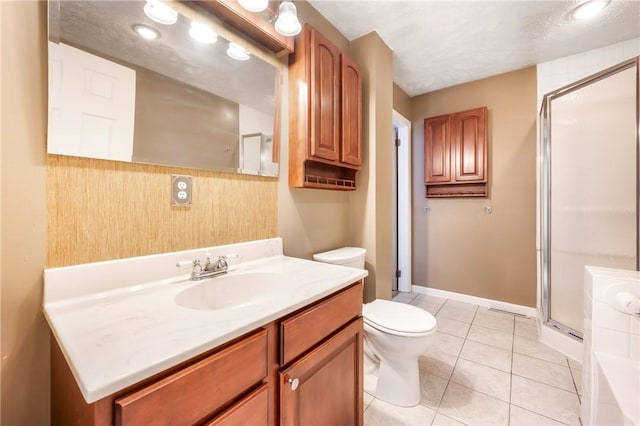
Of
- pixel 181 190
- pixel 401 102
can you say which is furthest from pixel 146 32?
pixel 401 102

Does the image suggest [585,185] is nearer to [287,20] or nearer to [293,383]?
[287,20]

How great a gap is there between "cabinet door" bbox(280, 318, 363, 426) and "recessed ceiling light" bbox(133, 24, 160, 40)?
1.29 meters

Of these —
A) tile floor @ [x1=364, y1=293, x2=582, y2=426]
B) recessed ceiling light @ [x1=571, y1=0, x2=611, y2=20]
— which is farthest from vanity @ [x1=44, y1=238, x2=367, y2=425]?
recessed ceiling light @ [x1=571, y1=0, x2=611, y2=20]

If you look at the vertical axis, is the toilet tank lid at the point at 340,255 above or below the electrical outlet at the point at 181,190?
below

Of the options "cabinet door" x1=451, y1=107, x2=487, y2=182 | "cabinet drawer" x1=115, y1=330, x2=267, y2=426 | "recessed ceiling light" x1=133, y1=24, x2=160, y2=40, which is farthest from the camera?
"cabinet door" x1=451, y1=107, x2=487, y2=182

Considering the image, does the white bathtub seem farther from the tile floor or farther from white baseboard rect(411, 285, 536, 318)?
white baseboard rect(411, 285, 536, 318)

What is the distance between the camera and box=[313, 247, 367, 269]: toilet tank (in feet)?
5.55

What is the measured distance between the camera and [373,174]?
2041 mm

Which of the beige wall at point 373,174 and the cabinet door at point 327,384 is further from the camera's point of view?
the beige wall at point 373,174

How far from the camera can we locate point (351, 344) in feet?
3.59

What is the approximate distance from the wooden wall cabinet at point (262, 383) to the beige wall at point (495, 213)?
7.46 feet

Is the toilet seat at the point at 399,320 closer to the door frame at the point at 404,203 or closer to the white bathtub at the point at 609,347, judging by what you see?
the white bathtub at the point at 609,347

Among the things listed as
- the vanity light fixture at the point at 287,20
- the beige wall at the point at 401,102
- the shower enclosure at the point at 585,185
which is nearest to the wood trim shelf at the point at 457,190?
the shower enclosure at the point at 585,185

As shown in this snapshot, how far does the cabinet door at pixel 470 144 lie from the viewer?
8.89ft
